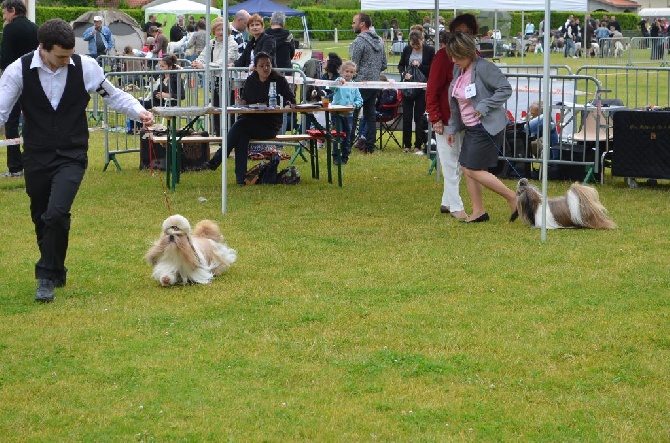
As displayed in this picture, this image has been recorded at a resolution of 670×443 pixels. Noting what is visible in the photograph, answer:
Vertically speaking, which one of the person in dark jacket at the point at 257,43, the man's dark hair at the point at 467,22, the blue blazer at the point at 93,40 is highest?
the blue blazer at the point at 93,40

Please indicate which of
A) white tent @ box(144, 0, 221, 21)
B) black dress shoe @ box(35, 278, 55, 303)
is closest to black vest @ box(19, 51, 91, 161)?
black dress shoe @ box(35, 278, 55, 303)

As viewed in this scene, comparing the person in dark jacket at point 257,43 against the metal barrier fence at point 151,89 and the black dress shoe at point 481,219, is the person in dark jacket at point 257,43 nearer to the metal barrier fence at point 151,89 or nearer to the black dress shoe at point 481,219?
the metal barrier fence at point 151,89

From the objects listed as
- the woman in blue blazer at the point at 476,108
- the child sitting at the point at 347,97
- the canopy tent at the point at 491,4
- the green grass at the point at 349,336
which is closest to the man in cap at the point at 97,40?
the canopy tent at the point at 491,4

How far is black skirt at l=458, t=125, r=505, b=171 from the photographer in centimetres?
984

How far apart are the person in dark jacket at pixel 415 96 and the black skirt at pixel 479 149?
5.88 m

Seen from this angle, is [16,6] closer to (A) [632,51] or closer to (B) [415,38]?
(B) [415,38]

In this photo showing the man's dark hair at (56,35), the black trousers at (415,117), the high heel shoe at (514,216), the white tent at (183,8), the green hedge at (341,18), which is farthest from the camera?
the green hedge at (341,18)

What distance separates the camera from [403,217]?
10.5 m

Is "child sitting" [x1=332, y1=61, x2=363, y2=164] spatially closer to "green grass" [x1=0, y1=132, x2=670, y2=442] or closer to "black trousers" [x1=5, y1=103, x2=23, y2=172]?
"black trousers" [x1=5, y1=103, x2=23, y2=172]

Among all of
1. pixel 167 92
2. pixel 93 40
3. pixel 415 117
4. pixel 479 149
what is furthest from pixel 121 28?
pixel 479 149

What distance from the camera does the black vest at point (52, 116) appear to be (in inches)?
271

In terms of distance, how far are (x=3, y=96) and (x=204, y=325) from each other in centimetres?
199

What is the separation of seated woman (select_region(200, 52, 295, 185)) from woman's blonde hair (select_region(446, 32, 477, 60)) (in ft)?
9.67

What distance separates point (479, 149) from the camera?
32.4 feet
